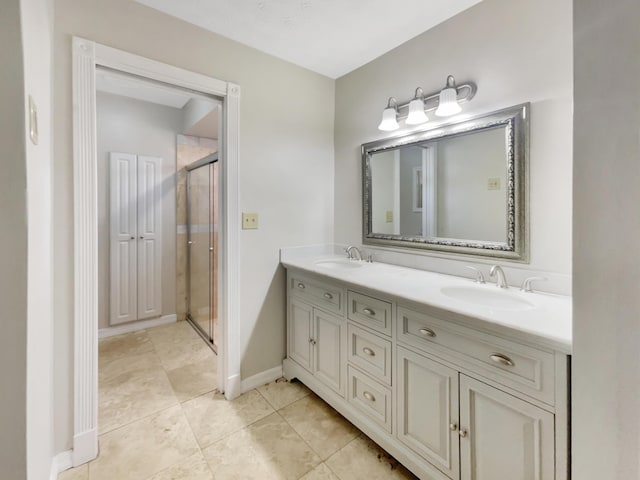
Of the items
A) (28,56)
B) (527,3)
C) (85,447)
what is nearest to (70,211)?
(28,56)

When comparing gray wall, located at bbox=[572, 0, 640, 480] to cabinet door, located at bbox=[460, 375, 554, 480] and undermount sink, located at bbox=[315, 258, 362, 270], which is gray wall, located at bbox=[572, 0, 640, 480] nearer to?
cabinet door, located at bbox=[460, 375, 554, 480]

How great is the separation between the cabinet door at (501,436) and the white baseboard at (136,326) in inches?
119

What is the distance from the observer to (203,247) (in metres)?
3.04

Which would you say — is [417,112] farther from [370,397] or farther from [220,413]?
[220,413]

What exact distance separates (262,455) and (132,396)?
1.05m

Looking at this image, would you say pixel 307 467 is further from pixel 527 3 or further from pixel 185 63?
pixel 527 3

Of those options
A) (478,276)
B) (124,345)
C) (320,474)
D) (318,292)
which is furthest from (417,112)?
(124,345)

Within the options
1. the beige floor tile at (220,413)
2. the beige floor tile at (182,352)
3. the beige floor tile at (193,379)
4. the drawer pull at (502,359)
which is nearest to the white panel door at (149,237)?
the beige floor tile at (182,352)

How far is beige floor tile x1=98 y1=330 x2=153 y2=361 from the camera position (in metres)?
2.53

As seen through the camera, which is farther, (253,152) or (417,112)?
(253,152)

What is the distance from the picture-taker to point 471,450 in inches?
43.8

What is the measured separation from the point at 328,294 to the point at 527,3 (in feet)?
5.71

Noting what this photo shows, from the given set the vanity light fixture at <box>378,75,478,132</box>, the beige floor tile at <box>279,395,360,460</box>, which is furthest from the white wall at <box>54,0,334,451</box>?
the vanity light fixture at <box>378,75,478,132</box>

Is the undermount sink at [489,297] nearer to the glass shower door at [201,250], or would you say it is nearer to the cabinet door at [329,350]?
the cabinet door at [329,350]
